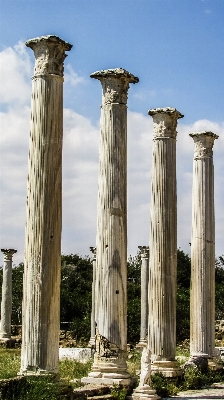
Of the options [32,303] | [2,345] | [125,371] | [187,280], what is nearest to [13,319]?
[2,345]

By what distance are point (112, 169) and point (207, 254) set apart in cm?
1013

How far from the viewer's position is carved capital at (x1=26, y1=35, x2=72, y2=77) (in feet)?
75.9

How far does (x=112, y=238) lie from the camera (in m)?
27.3

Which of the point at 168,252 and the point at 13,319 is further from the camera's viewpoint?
the point at 13,319

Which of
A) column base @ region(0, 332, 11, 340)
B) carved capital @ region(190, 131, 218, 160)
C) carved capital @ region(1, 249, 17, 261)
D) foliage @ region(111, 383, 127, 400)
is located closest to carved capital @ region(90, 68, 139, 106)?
carved capital @ region(190, 131, 218, 160)

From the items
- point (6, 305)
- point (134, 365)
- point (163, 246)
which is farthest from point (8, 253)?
point (163, 246)

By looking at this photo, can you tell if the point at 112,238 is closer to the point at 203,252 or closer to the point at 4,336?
the point at 203,252

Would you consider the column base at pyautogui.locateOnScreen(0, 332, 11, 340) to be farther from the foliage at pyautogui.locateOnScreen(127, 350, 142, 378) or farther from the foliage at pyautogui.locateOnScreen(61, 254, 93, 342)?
the foliage at pyautogui.locateOnScreen(127, 350, 142, 378)

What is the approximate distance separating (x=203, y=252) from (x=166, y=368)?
7129 millimetres

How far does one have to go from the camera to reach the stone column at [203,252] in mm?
35156

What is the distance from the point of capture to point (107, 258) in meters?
27.1

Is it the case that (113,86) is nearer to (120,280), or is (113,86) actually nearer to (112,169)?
(112,169)

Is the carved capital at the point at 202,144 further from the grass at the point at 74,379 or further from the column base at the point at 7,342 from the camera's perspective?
the column base at the point at 7,342

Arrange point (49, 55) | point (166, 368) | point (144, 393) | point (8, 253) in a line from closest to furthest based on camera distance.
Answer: point (49, 55), point (144, 393), point (166, 368), point (8, 253)
